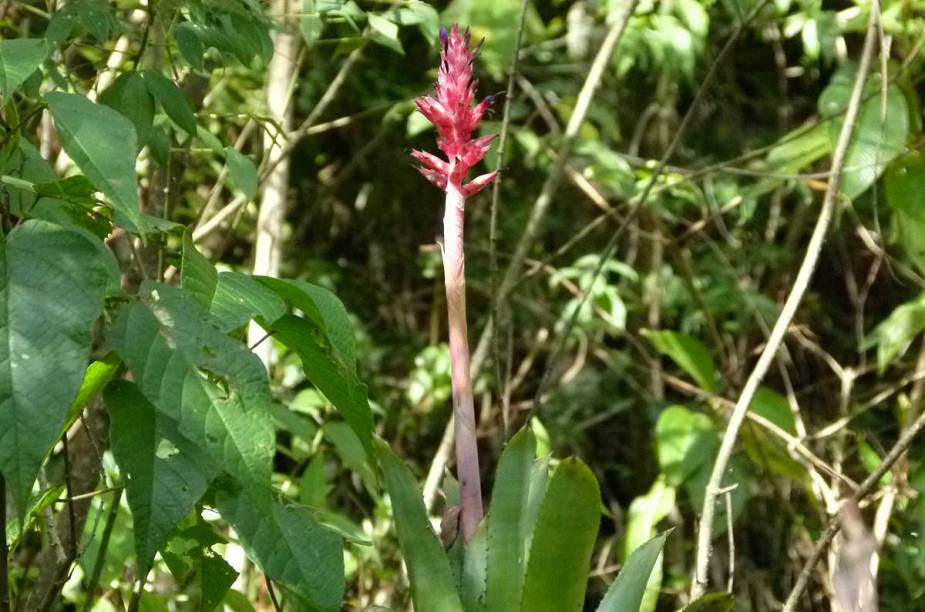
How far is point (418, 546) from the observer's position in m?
1.00

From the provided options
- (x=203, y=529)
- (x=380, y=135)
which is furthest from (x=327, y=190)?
(x=203, y=529)

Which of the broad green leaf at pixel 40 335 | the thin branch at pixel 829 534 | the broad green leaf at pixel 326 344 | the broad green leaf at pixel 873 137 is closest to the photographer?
the broad green leaf at pixel 40 335

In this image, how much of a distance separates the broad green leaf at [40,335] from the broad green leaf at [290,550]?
24 centimetres

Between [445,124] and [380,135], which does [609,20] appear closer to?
A: [380,135]

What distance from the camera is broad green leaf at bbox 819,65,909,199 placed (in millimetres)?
2096

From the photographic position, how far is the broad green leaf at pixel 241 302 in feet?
3.01

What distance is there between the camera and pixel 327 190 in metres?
3.71

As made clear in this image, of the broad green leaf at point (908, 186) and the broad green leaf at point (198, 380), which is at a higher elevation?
the broad green leaf at point (198, 380)

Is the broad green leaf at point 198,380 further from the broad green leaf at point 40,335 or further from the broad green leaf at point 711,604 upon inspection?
the broad green leaf at point 711,604

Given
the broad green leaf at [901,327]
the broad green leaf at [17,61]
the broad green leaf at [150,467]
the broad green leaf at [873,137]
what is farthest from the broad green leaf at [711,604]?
the broad green leaf at [901,327]

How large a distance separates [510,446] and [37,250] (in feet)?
1.30

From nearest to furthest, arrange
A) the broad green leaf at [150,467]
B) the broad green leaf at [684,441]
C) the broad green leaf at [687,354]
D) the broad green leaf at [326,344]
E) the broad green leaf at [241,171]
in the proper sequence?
the broad green leaf at [150,467], the broad green leaf at [326,344], the broad green leaf at [241,171], the broad green leaf at [684,441], the broad green leaf at [687,354]

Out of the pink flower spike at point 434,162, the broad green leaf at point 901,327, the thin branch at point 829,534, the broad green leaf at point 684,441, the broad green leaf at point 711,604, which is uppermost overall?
the pink flower spike at point 434,162

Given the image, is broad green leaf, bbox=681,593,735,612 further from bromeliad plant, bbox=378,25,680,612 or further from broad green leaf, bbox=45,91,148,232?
broad green leaf, bbox=45,91,148,232
